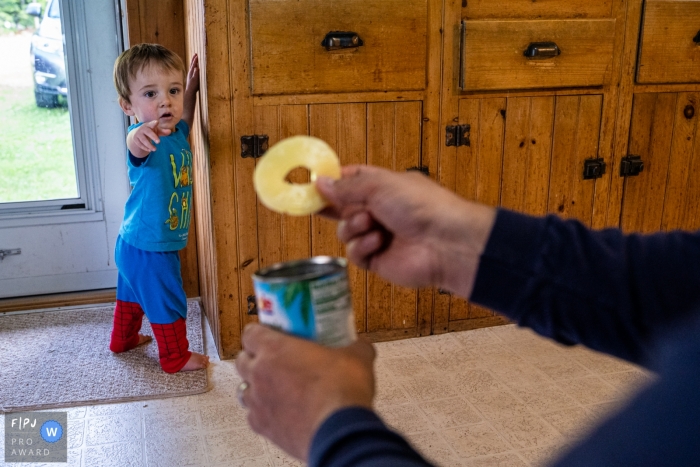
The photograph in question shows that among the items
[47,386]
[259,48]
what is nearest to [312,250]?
[259,48]

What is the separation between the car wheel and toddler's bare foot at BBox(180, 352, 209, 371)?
44.2 inches

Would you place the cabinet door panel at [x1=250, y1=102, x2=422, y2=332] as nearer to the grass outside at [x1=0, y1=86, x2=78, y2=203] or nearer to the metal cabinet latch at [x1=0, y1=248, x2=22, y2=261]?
the grass outside at [x1=0, y1=86, x2=78, y2=203]

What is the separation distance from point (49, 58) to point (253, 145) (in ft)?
3.21

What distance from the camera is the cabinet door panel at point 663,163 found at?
2320 millimetres

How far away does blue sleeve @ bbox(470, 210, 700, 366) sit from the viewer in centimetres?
80

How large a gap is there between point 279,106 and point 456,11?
0.65 m

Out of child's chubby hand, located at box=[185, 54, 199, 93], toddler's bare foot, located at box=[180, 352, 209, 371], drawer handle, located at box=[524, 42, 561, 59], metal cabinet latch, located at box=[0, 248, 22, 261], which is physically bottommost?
toddler's bare foot, located at box=[180, 352, 209, 371]

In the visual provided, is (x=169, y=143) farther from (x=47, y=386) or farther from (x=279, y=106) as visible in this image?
(x=47, y=386)

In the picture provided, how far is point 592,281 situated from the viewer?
81 cm

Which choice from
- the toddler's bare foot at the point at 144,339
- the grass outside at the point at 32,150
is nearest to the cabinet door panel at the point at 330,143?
the toddler's bare foot at the point at 144,339

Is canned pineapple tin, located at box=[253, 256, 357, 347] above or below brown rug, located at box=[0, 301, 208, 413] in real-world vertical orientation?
above

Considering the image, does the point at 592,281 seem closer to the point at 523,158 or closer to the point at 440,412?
the point at 440,412

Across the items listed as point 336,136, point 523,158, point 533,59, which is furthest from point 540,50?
point 336,136

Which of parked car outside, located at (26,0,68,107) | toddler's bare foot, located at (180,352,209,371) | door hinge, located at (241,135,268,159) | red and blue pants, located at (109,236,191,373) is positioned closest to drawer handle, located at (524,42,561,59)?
door hinge, located at (241,135,268,159)
